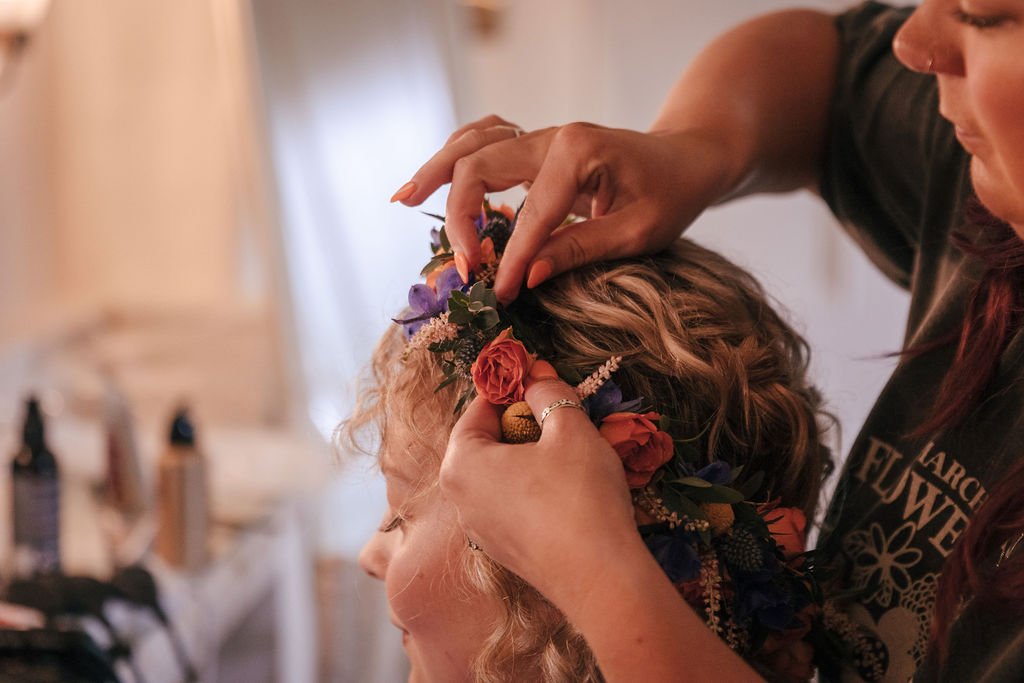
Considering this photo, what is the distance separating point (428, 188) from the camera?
93cm

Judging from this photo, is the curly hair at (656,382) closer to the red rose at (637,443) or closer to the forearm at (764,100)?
the red rose at (637,443)

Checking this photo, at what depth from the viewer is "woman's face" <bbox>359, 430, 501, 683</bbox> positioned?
0.92 meters

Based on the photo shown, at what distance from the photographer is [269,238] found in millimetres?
2074

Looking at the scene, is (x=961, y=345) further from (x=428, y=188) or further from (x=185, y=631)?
(x=185, y=631)

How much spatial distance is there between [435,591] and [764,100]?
673 mm

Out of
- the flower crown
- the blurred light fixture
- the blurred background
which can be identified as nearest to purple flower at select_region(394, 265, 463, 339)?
the flower crown

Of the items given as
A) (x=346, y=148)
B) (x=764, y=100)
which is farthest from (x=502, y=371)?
(x=346, y=148)

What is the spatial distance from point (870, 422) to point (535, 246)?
414 millimetres

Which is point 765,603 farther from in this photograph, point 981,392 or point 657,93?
point 657,93

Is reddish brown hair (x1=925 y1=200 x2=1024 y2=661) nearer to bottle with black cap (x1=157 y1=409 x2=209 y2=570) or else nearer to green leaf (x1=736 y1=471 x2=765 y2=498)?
green leaf (x1=736 y1=471 x2=765 y2=498)

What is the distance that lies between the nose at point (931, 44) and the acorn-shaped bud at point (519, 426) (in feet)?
1.35

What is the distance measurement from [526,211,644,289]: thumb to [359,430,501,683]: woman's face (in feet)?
0.74

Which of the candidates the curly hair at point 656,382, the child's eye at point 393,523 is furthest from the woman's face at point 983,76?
the child's eye at point 393,523

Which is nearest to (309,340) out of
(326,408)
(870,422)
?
(326,408)
